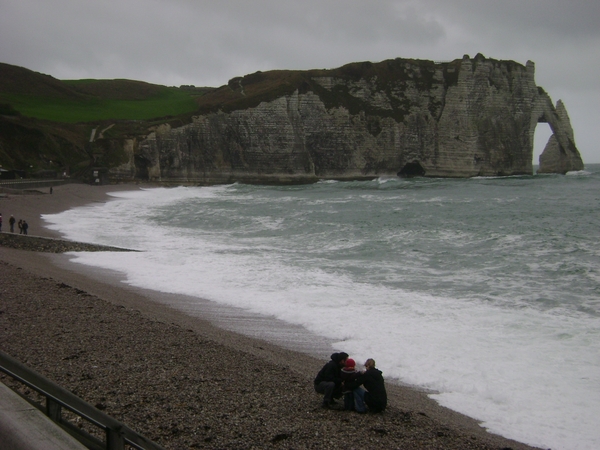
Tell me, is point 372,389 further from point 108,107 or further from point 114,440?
point 108,107

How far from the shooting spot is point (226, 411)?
6.28 m

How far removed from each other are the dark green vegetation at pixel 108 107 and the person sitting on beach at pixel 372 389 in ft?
175

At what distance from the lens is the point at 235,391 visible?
274 inches

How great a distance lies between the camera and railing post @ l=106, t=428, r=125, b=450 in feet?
10.7

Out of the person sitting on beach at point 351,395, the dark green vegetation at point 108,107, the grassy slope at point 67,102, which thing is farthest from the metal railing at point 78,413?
the grassy slope at point 67,102

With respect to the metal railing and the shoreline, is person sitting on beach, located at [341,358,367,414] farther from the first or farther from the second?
the metal railing

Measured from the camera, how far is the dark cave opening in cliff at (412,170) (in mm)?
78500

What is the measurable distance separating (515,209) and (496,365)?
27.7 meters

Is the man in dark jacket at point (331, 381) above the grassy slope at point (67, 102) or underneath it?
underneath

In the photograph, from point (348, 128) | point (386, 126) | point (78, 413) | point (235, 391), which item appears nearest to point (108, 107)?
point (348, 128)

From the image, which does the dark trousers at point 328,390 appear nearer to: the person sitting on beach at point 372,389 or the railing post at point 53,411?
the person sitting on beach at point 372,389

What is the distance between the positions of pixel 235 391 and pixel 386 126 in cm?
7310

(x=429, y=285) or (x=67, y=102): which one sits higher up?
(x=67, y=102)

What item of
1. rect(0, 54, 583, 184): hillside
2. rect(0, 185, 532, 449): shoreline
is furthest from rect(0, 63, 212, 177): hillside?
rect(0, 185, 532, 449): shoreline
